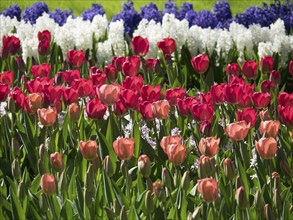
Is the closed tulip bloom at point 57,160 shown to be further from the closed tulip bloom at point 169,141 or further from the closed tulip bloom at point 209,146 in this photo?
the closed tulip bloom at point 209,146

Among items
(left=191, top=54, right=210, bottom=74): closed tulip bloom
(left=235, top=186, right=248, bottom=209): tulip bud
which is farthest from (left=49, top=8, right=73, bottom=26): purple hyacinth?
(left=235, top=186, right=248, bottom=209): tulip bud

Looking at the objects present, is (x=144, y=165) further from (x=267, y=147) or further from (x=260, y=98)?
(x=260, y=98)

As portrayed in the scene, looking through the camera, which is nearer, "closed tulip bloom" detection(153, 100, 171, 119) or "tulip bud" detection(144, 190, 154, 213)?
"tulip bud" detection(144, 190, 154, 213)

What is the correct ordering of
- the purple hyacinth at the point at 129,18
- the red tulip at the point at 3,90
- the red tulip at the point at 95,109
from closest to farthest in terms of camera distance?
1. the red tulip at the point at 95,109
2. the red tulip at the point at 3,90
3. the purple hyacinth at the point at 129,18

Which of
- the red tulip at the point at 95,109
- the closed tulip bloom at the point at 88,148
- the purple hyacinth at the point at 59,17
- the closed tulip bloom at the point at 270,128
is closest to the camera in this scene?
the closed tulip bloom at the point at 88,148

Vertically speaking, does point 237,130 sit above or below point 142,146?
above

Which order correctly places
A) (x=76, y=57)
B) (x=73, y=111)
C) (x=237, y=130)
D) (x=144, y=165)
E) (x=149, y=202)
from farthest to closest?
(x=76, y=57), (x=73, y=111), (x=237, y=130), (x=144, y=165), (x=149, y=202)

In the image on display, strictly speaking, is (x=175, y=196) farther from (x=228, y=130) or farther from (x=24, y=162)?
(x=24, y=162)

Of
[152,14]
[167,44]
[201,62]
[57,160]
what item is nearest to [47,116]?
[57,160]

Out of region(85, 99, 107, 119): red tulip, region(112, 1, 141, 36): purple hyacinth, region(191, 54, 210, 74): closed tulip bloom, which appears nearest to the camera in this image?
region(85, 99, 107, 119): red tulip

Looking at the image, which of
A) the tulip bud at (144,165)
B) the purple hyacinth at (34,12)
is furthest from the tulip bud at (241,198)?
the purple hyacinth at (34,12)

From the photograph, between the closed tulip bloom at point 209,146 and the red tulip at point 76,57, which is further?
the red tulip at point 76,57

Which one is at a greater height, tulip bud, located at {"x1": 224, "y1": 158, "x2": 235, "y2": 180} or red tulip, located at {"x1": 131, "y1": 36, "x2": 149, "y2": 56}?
red tulip, located at {"x1": 131, "y1": 36, "x2": 149, "y2": 56}

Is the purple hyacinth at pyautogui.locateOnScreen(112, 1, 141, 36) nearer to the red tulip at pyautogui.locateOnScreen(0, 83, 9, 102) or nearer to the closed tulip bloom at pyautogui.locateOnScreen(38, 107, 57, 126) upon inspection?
the red tulip at pyautogui.locateOnScreen(0, 83, 9, 102)
